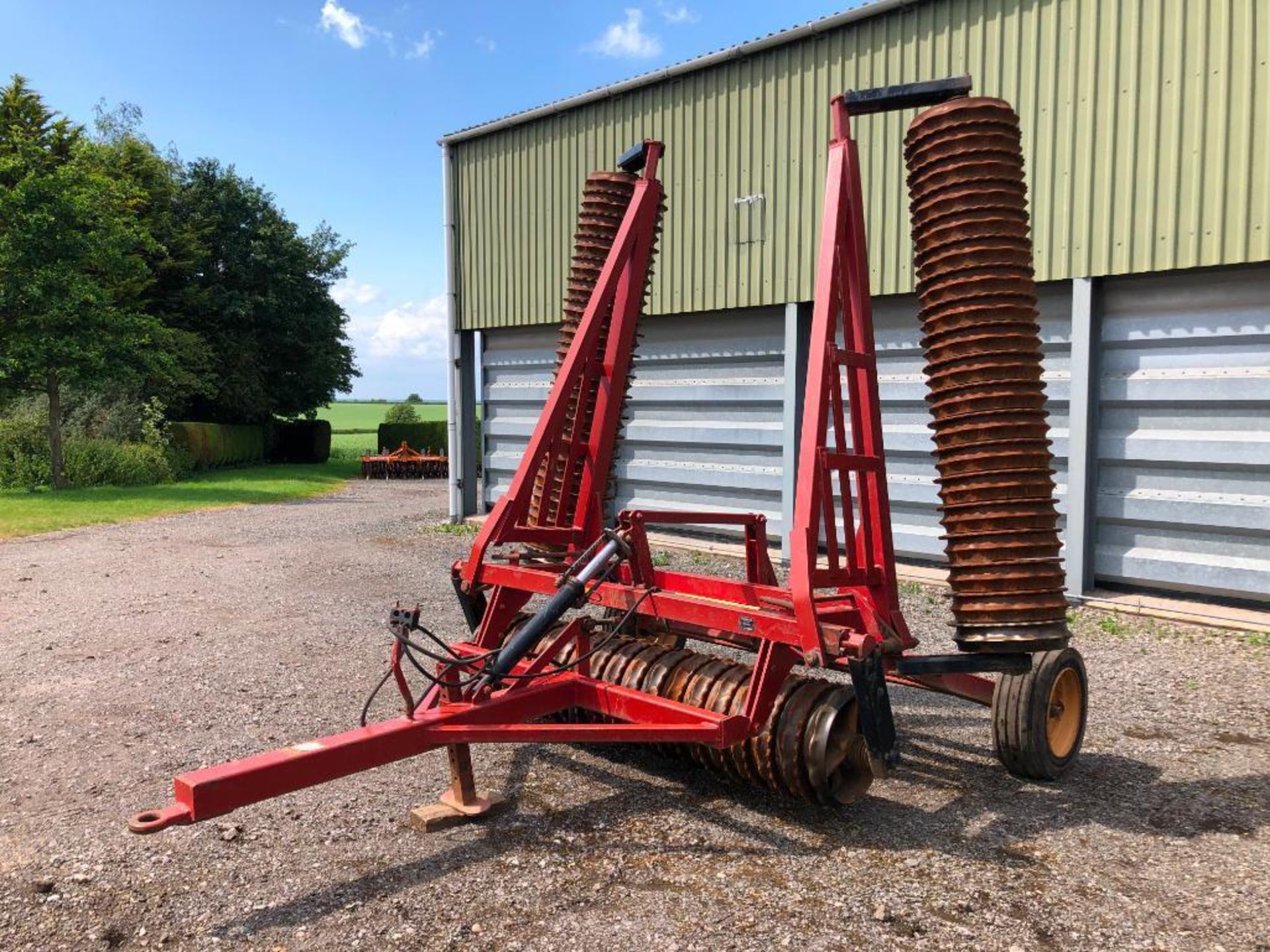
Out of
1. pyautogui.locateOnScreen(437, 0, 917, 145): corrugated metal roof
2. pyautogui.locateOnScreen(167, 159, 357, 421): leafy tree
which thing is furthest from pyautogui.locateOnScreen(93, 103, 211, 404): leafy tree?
pyautogui.locateOnScreen(437, 0, 917, 145): corrugated metal roof

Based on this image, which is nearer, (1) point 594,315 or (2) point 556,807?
(2) point 556,807

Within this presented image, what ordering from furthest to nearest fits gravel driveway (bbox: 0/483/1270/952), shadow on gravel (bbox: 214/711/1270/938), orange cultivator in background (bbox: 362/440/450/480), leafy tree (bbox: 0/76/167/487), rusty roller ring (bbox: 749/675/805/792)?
orange cultivator in background (bbox: 362/440/450/480)
leafy tree (bbox: 0/76/167/487)
rusty roller ring (bbox: 749/675/805/792)
shadow on gravel (bbox: 214/711/1270/938)
gravel driveway (bbox: 0/483/1270/952)

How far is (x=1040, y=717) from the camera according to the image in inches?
180

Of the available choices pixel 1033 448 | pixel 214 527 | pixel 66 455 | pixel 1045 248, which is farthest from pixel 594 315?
pixel 66 455

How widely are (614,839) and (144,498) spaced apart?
17857 millimetres

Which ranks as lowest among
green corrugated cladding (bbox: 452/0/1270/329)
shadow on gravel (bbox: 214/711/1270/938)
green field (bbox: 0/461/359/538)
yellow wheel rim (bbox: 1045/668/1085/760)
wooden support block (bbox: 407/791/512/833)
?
shadow on gravel (bbox: 214/711/1270/938)

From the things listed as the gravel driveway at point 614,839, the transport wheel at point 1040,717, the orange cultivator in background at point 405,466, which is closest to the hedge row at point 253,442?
the orange cultivator in background at point 405,466

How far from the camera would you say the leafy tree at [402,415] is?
3488 centimetres

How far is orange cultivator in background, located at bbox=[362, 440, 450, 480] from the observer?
88.0 ft

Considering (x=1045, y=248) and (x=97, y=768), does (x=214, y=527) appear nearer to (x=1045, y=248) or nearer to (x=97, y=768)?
(x=97, y=768)

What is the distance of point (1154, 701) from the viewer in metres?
6.21

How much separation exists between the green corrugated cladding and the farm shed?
21 millimetres

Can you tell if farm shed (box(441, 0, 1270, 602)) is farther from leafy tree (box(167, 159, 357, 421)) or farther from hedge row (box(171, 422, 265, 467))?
leafy tree (box(167, 159, 357, 421))

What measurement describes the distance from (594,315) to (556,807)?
8.53ft
